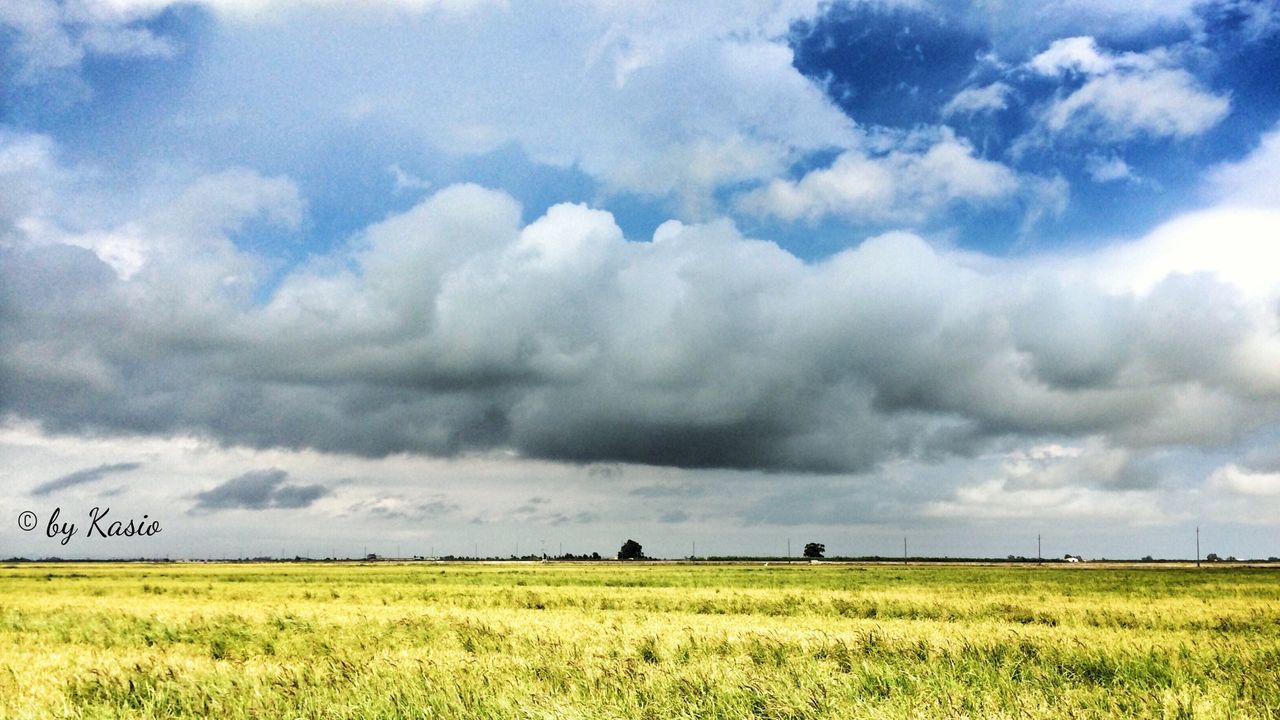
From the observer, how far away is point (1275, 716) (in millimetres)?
9352

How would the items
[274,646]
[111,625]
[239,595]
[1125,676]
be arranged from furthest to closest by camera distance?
[239,595] → [111,625] → [274,646] → [1125,676]

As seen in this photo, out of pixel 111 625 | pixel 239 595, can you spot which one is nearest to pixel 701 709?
pixel 111 625

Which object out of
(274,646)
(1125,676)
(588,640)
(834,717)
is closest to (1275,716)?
(1125,676)

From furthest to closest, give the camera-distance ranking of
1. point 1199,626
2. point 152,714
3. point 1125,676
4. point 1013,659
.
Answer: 1. point 1199,626
2. point 1013,659
3. point 1125,676
4. point 152,714

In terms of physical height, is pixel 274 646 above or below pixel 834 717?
below

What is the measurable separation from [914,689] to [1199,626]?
73.5 feet

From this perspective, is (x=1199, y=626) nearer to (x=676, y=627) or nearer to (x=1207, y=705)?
(x=676, y=627)

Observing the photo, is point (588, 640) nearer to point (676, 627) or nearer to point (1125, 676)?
point (676, 627)

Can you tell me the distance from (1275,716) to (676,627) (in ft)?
43.2

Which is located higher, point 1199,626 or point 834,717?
point 834,717

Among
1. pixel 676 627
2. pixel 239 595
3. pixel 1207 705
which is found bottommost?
pixel 239 595

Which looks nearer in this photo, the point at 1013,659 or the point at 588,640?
the point at 1013,659

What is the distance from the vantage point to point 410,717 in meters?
9.05

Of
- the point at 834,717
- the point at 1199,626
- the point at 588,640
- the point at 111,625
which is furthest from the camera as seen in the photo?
the point at 1199,626
